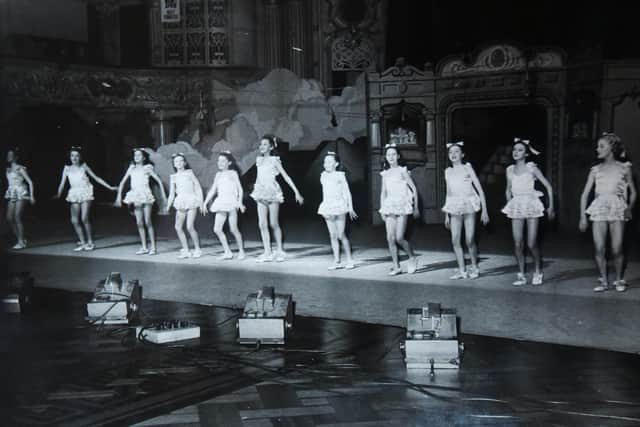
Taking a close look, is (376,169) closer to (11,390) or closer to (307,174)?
(307,174)

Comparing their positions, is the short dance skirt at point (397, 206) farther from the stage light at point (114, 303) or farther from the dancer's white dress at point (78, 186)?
the dancer's white dress at point (78, 186)

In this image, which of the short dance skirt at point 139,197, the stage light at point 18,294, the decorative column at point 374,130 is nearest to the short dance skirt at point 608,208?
the decorative column at point 374,130

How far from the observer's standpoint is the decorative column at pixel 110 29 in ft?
40.7

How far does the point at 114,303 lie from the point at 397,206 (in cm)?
291

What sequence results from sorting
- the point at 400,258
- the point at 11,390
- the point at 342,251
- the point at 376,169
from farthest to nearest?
the point at 376,169, the point at 342,251, the point at 400,258, the point at 11,390

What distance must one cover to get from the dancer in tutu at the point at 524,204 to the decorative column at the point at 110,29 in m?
8.51

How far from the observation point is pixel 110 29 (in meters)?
12.5

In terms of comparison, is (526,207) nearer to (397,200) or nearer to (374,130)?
(397,200)

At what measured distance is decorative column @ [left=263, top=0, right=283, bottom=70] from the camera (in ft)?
29.9

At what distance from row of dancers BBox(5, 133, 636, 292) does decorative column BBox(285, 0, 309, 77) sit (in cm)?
141

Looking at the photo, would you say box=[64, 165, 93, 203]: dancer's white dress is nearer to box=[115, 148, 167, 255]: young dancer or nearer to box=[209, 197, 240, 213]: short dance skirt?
box=[115, 148, 167, 255]: young dancer

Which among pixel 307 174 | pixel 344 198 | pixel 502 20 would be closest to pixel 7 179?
pixel 307 174

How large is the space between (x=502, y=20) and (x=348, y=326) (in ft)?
18.3

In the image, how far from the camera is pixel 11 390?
14.0 ft
